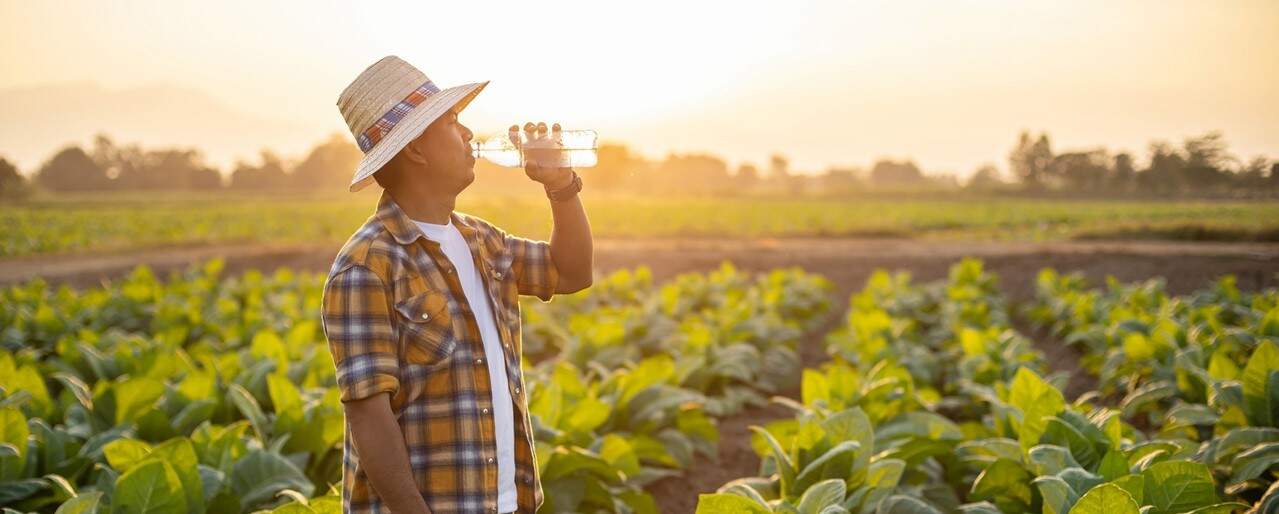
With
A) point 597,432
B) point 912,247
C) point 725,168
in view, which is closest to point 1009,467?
point 597,432

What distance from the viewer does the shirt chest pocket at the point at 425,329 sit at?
1.91 meters

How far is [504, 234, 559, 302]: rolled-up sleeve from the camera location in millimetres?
2385

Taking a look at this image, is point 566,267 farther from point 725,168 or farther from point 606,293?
point 725,168

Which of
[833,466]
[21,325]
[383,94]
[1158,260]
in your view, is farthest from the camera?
[1158,260]

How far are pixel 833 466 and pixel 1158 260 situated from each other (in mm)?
13169

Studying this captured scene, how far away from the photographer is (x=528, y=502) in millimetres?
2217

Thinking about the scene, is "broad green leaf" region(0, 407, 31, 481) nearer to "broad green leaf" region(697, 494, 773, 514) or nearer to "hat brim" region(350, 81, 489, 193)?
"hat brim" region(350, 81, 489, 193)

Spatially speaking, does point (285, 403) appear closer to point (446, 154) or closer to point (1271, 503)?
point (446, 154)

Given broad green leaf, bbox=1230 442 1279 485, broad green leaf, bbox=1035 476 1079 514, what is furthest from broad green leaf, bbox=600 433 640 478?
broad green leaf, bbox=1230 442 1279 485

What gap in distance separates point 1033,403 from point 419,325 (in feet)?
8.37

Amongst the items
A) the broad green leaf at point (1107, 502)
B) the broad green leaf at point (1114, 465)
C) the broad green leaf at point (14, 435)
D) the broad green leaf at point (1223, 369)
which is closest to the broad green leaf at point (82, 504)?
the broad green leaf at point (14, 435)

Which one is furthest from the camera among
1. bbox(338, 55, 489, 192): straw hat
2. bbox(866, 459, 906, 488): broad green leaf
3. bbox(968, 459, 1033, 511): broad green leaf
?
bbox(968, 459, 1033, 511): broad green leaf

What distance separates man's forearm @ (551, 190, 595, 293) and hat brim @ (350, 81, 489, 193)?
416 mm

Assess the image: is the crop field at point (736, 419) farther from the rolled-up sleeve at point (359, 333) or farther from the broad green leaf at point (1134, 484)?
the rolled-up sleeve at point (359, 333)
